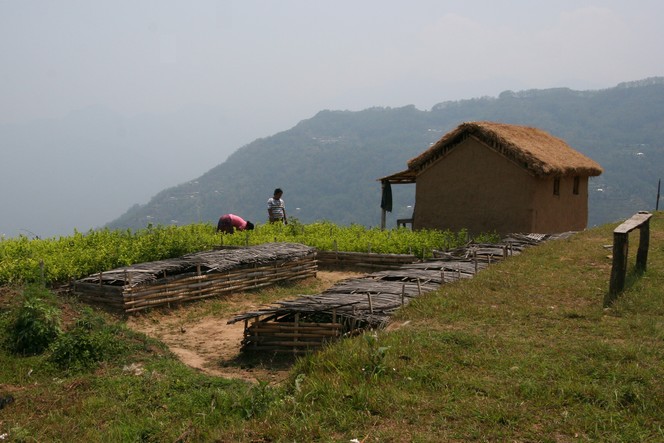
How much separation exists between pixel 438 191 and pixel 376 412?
52.0 feet

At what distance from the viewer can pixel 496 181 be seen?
62.5 ft

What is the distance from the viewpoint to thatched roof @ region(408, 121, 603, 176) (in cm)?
1814

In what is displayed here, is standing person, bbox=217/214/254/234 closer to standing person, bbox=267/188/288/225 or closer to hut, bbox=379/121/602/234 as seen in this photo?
standing person, bbox=267/188/288/225

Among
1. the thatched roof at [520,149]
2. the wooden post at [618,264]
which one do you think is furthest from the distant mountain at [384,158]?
the wooden post at [618,264]

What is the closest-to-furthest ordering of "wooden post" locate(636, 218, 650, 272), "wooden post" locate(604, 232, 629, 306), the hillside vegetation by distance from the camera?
1. the hillside vegetation
2. "wooden post" locate(604, 232, 629, 306)
3. "wooden post" locate(636, 218, 650, 272)

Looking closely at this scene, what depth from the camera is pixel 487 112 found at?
17250 cm

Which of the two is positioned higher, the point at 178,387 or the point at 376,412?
the point at 376,412

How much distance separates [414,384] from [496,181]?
564 inches

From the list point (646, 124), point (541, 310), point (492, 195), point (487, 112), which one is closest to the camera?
point (541, 310)

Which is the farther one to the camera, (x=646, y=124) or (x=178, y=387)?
(x=646, y=124)

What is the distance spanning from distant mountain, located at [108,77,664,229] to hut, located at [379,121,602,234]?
236ft

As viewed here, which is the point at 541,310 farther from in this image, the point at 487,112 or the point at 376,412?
the point at 487,112

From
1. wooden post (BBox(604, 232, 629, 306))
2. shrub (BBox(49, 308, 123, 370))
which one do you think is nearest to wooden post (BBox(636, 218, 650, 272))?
wooden post (BBox(604, 232, 629, 306))

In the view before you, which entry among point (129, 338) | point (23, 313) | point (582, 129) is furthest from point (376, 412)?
point (582, 129)
